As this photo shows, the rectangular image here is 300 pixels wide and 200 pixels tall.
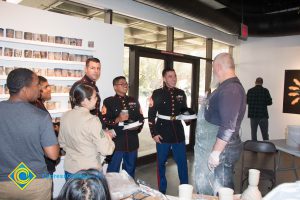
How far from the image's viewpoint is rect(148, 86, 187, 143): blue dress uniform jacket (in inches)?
127

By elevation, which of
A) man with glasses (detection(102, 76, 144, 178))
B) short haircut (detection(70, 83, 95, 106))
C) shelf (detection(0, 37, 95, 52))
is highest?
shelf (detection(0, 37, 95, 52))

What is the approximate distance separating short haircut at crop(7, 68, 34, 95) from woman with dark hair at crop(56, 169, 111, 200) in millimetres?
985

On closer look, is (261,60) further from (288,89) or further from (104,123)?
(104,123)

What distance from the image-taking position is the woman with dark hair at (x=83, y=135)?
1.84 meters

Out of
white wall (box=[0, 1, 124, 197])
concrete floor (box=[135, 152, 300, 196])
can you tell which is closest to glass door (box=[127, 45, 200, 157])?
concrete floor (box=[135, 152, 300, 196])

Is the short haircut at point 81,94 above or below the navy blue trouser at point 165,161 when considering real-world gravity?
above

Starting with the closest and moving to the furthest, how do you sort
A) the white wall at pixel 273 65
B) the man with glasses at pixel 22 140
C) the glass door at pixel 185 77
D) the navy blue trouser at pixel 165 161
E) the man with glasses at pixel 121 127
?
1. the man with glasses at pixel 22 140
2. the man with glasses at pixel 121 127
3. the navy blue trouser at pixel 165 161
4. the glass door at pixel 185 77
5. the white wall at pixel 273 65

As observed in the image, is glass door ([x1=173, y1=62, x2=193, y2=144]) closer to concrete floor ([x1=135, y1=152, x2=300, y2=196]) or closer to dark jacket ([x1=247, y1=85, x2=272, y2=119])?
concrete floor ([x1=135, y1=152, x2=300, y2=196])

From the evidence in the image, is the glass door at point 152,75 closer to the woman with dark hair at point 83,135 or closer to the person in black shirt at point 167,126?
the person in black shirt at point 167,126

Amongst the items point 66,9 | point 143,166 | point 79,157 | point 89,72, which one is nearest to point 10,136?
point 79,157

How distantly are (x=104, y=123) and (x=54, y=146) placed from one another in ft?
4.46

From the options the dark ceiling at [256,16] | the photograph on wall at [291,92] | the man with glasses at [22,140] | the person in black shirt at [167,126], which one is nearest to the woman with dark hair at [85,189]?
the man with glasses at [22,140]

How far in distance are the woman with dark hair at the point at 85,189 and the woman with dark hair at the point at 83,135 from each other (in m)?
1.03

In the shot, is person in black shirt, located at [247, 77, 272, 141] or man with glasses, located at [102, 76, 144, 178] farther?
person in black shirt, located at [247, 77, 272, 141]
